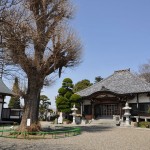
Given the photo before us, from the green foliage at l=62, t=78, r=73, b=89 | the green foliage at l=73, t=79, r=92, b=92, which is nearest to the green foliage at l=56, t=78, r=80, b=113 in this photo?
the green foliage at l=62, t=78, r=73, b=89

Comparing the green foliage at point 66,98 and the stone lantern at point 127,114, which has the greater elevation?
the green foliage at point 66,98

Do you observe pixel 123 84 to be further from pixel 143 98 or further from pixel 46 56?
pixel 46 56

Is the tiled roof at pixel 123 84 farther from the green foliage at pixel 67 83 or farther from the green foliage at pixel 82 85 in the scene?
the green foliage at pixel 82 85

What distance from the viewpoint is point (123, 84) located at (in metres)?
34.2

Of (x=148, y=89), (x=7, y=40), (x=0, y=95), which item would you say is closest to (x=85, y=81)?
(x=148, y=89)

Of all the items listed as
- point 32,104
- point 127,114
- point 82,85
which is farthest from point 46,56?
point 82,85

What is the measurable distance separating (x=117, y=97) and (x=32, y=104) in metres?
16.5

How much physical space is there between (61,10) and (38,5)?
155cm

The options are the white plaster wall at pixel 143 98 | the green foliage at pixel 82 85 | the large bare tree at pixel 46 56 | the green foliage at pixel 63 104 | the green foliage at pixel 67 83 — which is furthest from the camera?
the green foliage at pixel 82 85

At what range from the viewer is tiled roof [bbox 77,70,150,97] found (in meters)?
31.4

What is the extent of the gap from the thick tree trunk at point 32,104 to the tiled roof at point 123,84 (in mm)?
15761

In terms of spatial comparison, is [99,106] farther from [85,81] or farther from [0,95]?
[85,81]

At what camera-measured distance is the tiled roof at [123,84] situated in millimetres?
31375

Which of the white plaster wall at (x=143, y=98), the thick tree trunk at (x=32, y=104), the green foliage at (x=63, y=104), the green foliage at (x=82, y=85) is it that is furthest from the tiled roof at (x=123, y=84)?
the thick tree trunk at (x=32, y=104)
